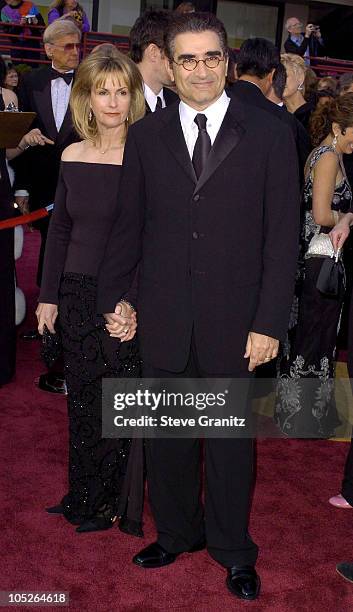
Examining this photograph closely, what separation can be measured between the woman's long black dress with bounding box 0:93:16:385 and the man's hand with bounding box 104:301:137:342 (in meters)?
1.84

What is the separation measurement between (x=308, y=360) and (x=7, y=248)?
190 centimetres

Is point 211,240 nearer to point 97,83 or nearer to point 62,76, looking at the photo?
point 97,83

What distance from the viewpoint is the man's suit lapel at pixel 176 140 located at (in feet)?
7.84

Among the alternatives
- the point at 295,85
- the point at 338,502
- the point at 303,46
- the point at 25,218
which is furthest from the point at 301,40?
the point at 338,502

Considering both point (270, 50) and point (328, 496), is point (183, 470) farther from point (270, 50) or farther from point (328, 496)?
point (270, 50)

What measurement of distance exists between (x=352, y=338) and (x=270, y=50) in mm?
2057

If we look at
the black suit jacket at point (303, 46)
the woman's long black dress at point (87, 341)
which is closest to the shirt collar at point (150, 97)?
the woman's long black dress at point (87, 341)

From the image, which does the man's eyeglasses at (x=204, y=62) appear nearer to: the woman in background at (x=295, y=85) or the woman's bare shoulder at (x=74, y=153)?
the woman's bare shoulder at (x=74, y=153)

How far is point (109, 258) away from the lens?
260cm

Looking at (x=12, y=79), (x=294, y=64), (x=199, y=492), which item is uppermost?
(x=12, y=79)

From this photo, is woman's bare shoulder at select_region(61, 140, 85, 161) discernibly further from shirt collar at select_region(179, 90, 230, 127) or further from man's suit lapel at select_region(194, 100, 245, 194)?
man's suit lapel at select_region(194, 100, 245, 194)

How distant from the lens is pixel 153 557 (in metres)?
2.84

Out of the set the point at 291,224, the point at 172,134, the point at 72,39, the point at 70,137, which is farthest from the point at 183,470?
the point at 72,39

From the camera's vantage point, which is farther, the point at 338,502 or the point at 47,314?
the point at 338,502
